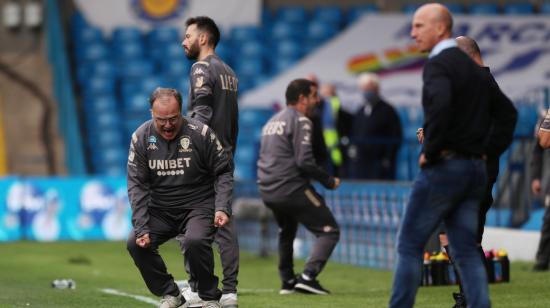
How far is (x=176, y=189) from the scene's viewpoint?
9.58 m

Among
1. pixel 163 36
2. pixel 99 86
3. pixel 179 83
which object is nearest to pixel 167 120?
pixel 179 83

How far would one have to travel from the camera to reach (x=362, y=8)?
27.5m

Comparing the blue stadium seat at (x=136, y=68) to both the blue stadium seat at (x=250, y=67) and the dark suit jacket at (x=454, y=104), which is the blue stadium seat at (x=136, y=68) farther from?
the dark suit jacket at (x=454, y=104)

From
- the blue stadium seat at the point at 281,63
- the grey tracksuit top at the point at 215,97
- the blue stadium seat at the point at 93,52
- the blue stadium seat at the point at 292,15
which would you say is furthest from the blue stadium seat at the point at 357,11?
the grey tracksuit top at the point at 215,97

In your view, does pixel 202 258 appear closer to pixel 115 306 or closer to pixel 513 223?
pixel 115 306

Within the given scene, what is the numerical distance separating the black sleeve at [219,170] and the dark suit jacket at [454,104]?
2114mm

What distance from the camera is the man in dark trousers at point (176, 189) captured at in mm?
9383

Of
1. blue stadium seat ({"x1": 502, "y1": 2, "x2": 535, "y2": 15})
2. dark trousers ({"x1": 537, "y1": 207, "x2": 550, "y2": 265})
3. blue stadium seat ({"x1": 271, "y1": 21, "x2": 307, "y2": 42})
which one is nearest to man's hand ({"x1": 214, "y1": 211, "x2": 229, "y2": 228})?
dark trousers ({"x1": 537, "y1": 207, "x2": 550, "y2": 265})

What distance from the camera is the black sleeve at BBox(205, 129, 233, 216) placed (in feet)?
31.1

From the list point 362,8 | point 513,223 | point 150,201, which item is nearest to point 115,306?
point 150,201

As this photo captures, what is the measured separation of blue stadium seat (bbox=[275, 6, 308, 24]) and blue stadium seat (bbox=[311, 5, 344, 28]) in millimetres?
261

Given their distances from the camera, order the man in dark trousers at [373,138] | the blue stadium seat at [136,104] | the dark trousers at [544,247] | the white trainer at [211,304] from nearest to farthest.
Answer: the white trainer at [211,304] → the dark trousers at [544,247] → the man in dark trousers at [373,138] → the blue stadium seat at [136,104]

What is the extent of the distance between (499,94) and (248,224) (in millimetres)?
11513

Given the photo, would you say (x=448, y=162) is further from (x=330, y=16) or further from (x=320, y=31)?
(x=330, y=16)
